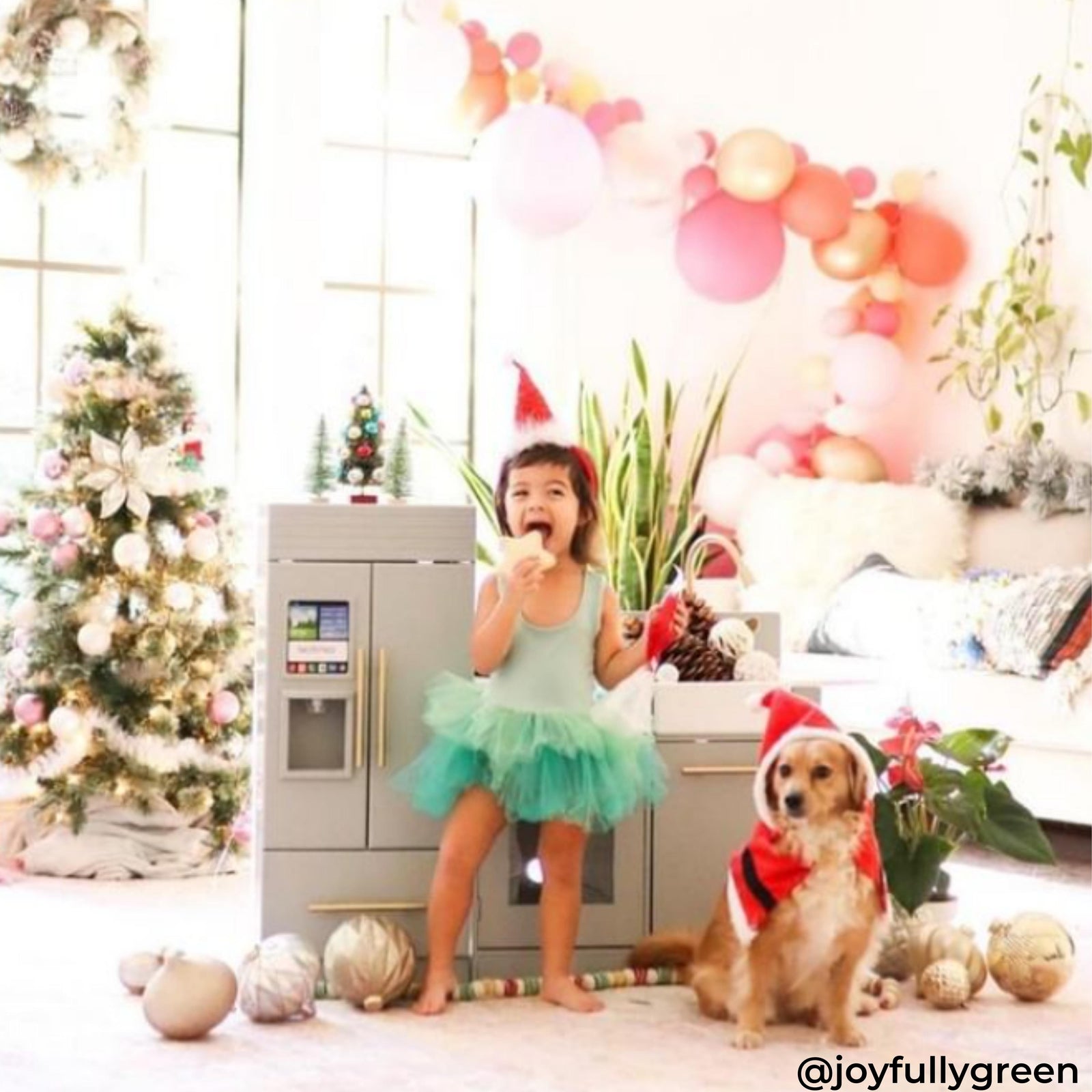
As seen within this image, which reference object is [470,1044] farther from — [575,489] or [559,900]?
[575,489]

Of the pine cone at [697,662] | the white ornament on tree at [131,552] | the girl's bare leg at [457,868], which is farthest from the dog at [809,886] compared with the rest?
the white ornament on tree at [131,552]

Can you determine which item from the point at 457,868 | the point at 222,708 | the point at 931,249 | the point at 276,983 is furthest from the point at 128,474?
the point at 931,249

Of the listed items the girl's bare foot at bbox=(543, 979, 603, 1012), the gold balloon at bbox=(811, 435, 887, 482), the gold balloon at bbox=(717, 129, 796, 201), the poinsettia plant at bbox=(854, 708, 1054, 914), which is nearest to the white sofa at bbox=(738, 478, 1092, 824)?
the gold balloon at bbox=(811, 435, 887, 482)

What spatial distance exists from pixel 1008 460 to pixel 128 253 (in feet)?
8.38

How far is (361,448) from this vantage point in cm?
396

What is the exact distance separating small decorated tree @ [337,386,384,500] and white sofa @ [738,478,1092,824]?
5.63 feet

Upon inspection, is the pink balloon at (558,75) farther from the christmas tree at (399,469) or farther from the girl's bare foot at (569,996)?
the girl's bare foot at (569,996)

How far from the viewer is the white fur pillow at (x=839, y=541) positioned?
575cm

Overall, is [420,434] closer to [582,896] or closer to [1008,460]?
[1008,460]

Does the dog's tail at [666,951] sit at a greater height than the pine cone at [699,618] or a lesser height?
lesser

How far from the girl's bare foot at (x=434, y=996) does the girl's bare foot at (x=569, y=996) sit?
0.50ft

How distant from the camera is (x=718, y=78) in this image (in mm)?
6461

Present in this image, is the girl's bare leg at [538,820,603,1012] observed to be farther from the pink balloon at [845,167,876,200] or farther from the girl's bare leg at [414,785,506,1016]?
the pink balloon at [845,167,876,200]

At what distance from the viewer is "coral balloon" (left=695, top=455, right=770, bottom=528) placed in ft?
20.2
